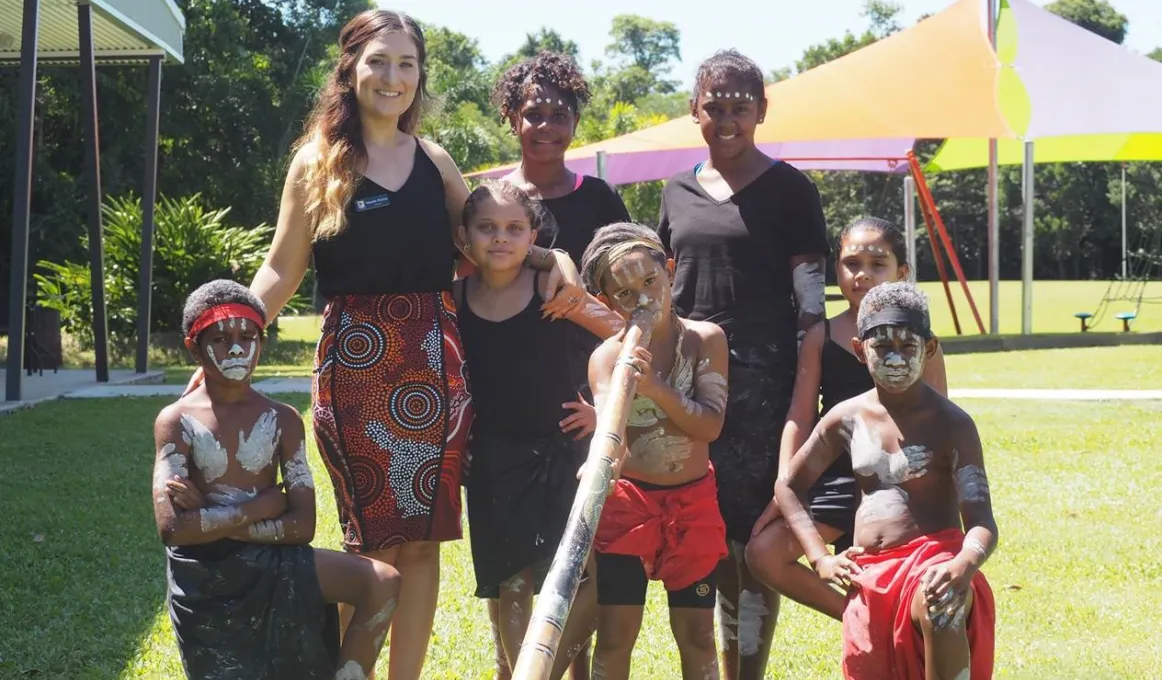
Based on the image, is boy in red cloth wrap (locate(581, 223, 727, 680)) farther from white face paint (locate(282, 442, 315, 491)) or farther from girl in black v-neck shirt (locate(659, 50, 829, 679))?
white face paint (locate(282, 442, 315, 491))

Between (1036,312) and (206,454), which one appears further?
(1036,312)

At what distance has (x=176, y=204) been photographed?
1966cm

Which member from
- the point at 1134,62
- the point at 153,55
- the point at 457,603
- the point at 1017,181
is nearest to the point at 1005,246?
the point at 1017,181

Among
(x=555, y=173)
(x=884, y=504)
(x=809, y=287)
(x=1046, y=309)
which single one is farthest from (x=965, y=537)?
(x=1046, y=309)

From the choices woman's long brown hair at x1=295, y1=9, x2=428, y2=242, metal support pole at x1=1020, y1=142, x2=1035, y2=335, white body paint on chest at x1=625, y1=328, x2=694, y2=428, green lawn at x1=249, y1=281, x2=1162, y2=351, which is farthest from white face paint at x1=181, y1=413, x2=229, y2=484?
metal support pole at x1=1020, y1=142, x2=1035, y2=335

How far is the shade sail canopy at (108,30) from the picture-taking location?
1295 cm

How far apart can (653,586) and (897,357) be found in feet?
8.98

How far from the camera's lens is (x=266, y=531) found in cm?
307

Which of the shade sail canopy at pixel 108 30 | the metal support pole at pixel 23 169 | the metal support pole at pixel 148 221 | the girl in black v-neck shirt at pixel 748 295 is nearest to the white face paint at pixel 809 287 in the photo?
the girl in black v-neck shirt at pixel 748 295

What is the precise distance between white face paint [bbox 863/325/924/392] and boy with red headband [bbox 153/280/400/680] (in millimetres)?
1286

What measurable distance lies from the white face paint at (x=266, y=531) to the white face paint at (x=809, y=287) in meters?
1.64

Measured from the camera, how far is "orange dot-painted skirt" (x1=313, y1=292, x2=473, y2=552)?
350cm

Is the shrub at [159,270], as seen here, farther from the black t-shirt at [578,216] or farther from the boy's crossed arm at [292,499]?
the boy's crossed arm at [292,499]

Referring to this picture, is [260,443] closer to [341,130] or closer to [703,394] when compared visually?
[341,130]
